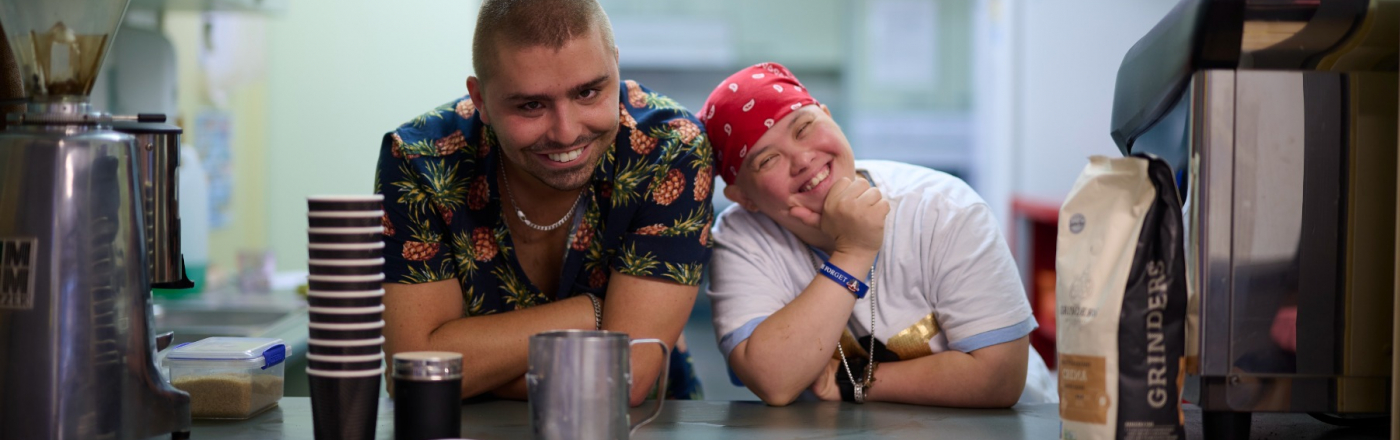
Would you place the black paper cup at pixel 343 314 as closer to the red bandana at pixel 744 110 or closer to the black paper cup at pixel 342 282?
the black paper cup at pixel 342 282

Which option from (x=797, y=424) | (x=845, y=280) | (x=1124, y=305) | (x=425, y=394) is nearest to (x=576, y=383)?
(x=425, y=394)

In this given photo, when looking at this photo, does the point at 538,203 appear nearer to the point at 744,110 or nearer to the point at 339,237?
the point at 744,110

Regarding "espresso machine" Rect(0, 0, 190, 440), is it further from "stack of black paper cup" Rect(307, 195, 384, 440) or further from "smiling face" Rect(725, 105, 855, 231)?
"smiling face" Rect(725, 105, 855, 231)

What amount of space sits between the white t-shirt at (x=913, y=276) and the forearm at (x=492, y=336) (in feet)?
0.64

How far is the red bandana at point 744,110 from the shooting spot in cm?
140

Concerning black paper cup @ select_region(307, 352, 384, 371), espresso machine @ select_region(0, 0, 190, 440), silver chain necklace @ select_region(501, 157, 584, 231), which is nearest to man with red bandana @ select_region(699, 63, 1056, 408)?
silver chain necklace @ select_region(501, 157, 584, 231)

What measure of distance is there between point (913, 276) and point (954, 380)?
0.67ft

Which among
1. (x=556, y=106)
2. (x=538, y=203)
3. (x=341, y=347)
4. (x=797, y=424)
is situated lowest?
(x=797, y=424)

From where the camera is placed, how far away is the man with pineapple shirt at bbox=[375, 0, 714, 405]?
1241mm

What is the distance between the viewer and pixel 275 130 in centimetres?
298

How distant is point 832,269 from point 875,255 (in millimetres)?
60

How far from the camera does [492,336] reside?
4.15ft

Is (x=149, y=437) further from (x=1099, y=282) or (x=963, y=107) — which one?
(x=963, y=107)

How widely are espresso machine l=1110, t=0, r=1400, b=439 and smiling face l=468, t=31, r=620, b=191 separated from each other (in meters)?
0.63
